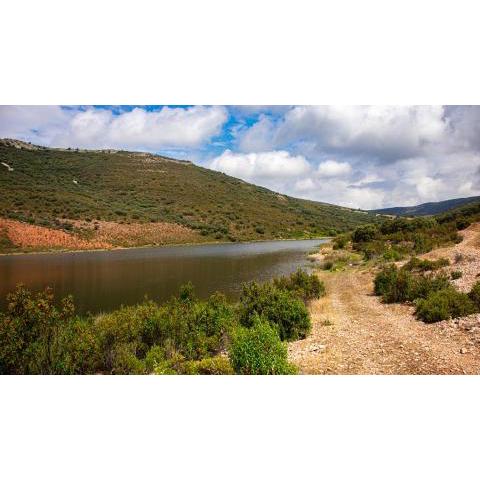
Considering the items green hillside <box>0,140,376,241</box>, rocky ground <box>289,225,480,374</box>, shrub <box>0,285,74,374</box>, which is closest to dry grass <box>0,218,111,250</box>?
green hillside <box>0,140,376,241</box>

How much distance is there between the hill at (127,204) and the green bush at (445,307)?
41.6m

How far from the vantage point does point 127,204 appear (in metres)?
67.4

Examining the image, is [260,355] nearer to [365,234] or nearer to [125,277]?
[125,277]

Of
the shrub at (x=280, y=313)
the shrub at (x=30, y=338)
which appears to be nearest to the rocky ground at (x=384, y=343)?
the shrub at (x=280, y=313)

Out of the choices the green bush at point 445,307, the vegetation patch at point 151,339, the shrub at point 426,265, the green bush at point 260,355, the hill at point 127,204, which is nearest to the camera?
the green bush at point 260,355

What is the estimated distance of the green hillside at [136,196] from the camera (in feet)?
176

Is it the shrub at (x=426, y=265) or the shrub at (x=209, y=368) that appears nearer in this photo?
the shrub at (x=209, y=368)

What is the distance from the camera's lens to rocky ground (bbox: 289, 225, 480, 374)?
647 cm

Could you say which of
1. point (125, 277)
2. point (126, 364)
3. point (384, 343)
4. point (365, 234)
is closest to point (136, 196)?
point (365, 234)

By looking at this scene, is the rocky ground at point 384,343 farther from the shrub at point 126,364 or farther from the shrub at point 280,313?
the shrub at point 126,364

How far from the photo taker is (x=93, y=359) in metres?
7.50

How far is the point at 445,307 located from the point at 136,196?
69.0m

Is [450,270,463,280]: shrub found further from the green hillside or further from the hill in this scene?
the green hillside
